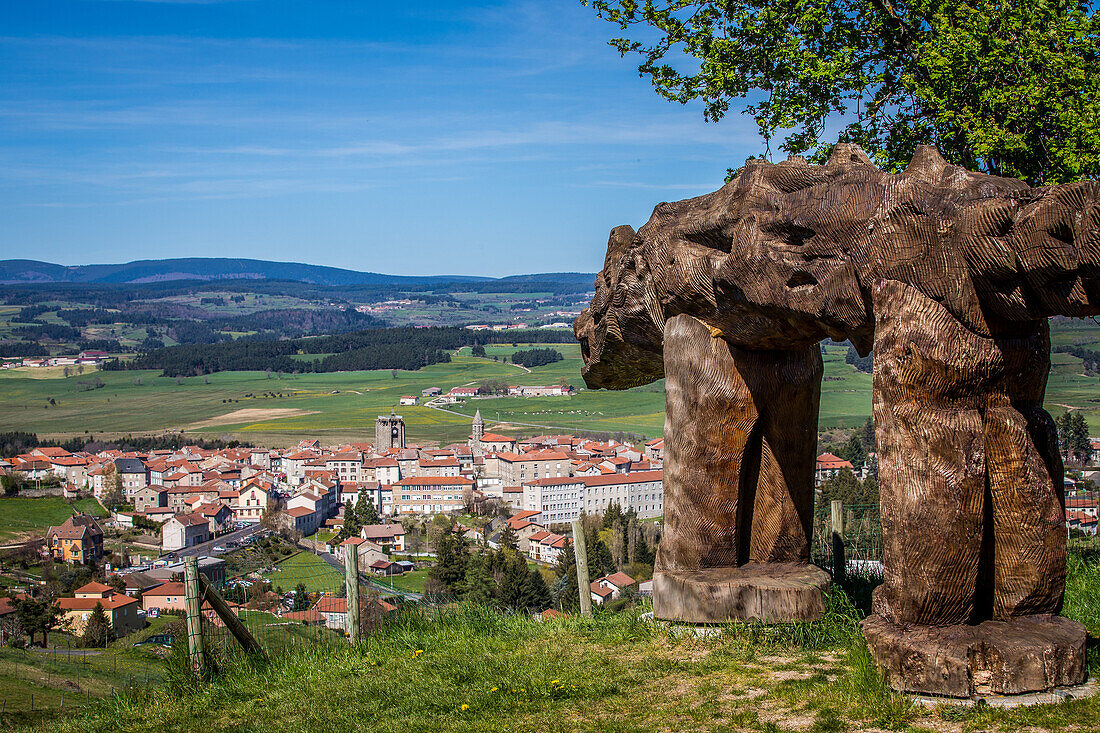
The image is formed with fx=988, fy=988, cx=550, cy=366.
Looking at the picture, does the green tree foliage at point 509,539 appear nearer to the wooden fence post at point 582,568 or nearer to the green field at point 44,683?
the green field at point 44,683

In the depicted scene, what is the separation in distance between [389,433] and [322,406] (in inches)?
1458

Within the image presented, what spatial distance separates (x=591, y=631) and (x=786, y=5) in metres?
8.21

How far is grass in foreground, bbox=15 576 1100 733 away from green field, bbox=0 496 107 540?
87.7 m

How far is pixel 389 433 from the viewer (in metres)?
130

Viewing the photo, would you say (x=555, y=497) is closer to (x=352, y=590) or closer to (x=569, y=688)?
(x=352, y=590)

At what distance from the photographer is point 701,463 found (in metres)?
6.21

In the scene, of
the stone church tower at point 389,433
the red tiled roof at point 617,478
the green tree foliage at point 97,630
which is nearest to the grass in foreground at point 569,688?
the green tree foliage at point 97,630

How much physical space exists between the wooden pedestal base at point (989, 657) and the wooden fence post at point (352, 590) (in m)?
4.06

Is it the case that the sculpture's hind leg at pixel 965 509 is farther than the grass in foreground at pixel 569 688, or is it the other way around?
the grass in foreground at pixel 569 688

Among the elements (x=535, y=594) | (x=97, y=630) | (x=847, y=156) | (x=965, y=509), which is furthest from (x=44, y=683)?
(x=97, y=630)

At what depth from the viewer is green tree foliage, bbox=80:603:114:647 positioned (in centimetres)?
4262

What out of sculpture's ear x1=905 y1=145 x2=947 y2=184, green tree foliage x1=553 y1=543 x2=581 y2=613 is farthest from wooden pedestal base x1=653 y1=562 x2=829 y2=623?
green tree foliage x1=553 y1=543 x2=581 y2=613

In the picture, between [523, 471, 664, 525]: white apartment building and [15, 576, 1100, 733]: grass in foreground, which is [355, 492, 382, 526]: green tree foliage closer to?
[523, 471, 664, 525]: white apartment building

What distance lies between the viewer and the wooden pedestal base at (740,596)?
6.04 metres
